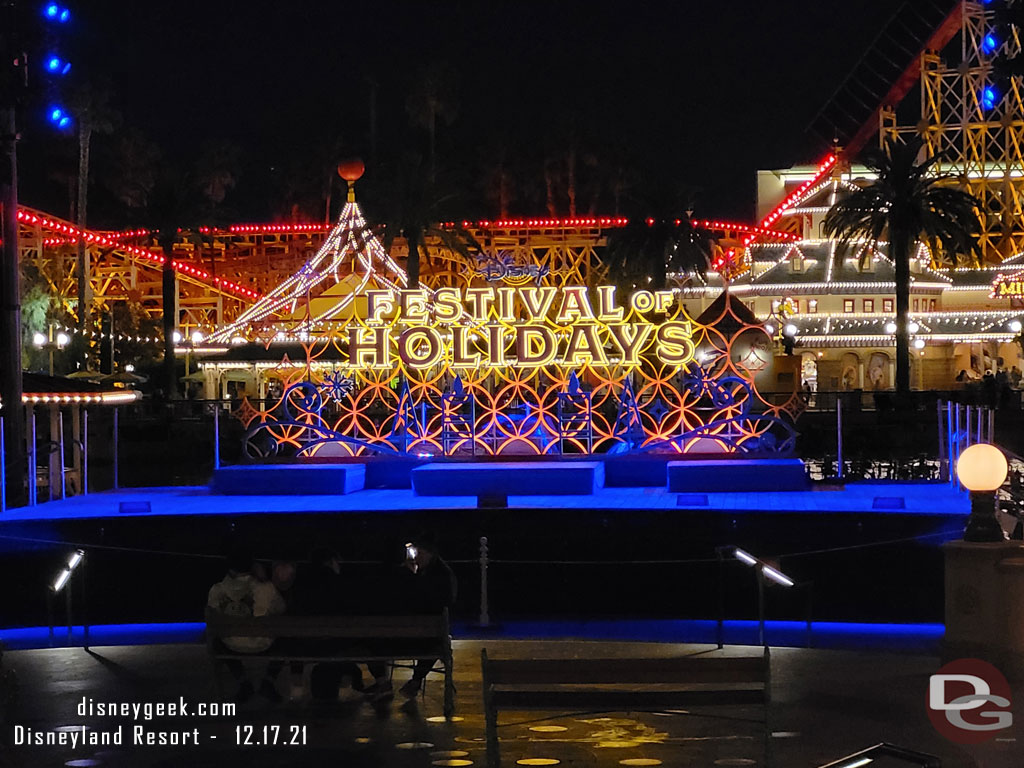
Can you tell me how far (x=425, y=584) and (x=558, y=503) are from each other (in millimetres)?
8667

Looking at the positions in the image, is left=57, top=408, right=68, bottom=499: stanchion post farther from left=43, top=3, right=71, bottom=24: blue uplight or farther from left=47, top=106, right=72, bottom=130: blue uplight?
left=43, top=3, right=71, bottom=24: blue uplight

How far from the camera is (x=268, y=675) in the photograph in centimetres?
→ 1118

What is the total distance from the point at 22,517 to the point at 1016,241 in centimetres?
6416

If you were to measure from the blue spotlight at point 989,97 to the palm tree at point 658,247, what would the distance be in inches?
692

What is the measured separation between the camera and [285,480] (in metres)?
22.7

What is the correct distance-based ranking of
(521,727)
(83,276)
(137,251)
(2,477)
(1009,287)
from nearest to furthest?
1. (521,727)
2. (2,477)
3. (1009,287)
4. (83,276)
5. (137,251)

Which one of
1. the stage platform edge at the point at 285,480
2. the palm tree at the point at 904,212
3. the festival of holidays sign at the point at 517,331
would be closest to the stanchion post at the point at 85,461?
the stage platform edge at the point at 285,480

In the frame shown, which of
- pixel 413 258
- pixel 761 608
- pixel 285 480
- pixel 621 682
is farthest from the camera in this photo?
pixel 413 258

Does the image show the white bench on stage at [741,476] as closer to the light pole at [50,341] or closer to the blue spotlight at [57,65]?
the blue spotlight at [57,65]

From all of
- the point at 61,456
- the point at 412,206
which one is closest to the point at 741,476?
the point at 61,456

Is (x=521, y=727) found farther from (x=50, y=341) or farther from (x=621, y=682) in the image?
(x=50, y=341)

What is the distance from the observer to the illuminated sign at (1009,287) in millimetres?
63250

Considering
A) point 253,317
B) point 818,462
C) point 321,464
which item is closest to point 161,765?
point 321,464

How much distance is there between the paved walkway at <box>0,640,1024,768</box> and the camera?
946cm
